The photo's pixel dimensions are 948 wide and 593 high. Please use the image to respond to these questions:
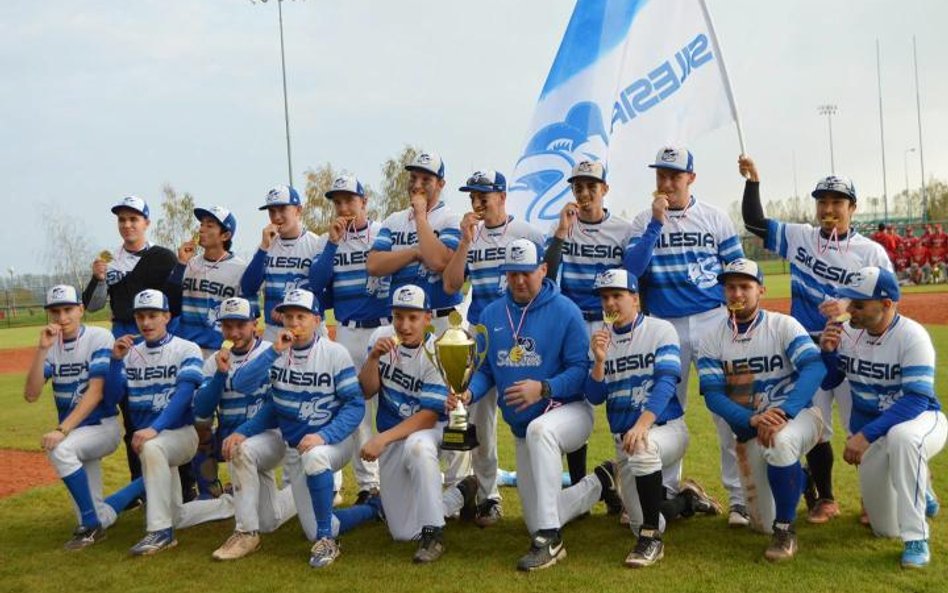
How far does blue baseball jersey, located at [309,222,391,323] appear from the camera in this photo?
23.6ft

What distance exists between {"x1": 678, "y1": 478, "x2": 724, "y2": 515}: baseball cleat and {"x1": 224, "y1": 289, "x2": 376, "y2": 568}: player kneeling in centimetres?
225

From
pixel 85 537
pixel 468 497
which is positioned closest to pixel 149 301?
pixel 85 537

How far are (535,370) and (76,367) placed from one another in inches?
138

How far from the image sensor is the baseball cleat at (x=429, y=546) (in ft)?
18.6

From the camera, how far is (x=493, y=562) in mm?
5586

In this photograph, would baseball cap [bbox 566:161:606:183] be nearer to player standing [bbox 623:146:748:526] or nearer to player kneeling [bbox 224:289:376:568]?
player standing [bbox 623:146:748:526]

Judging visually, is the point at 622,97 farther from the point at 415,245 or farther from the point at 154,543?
the point at 154,543

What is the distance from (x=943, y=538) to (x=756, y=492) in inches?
42.0

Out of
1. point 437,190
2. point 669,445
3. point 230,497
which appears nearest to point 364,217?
point 437,190

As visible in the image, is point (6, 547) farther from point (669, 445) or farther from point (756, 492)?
point (756, 492)

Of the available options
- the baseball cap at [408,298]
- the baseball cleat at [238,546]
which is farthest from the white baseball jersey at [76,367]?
the baseball cap at [408,298]

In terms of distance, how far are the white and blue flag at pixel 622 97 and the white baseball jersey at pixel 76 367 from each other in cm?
370

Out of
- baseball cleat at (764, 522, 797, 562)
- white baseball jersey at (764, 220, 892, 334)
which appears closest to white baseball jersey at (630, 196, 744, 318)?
white baseball jersey at (764, 220, 892, 334)

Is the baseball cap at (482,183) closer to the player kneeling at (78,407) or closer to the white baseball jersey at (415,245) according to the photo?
the white baseball jersey at (415,245)
